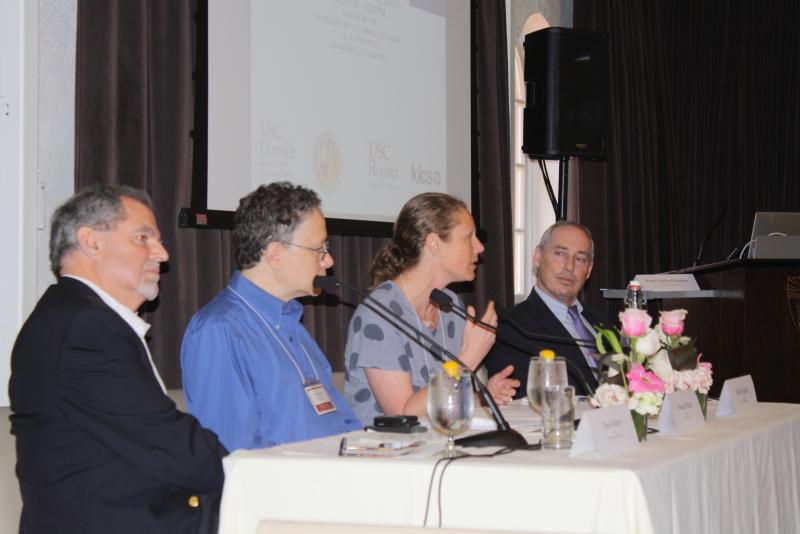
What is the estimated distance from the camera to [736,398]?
260 centimetres

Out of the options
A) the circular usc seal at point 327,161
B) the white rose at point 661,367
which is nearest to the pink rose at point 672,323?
the white rose at point 661,367

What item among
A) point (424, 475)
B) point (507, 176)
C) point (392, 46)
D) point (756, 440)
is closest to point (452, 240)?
point (756, 440)

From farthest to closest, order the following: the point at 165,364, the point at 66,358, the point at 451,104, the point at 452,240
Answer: the point at 451,104
the point at 165,364
the point at 452,240
the point at 66,358

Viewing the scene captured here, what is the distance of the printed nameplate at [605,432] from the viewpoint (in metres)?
1.84

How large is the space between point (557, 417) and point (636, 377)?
245 mm

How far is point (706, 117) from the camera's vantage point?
25.5ft

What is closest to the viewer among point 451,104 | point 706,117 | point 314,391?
point 314,391

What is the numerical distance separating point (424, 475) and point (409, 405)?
0.92 metres

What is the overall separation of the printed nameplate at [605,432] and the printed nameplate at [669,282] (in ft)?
10.2

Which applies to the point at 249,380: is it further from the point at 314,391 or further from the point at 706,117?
the point at 706,117

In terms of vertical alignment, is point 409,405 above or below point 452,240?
below

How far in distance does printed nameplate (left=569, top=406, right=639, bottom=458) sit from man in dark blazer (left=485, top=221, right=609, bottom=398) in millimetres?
1462

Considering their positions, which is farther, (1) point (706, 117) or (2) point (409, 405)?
(1) point (706, 117)

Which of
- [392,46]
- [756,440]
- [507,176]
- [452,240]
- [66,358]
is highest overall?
[392,46]
